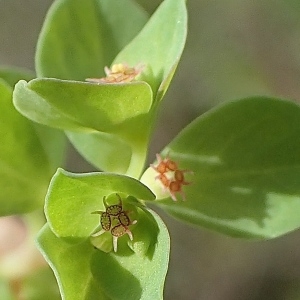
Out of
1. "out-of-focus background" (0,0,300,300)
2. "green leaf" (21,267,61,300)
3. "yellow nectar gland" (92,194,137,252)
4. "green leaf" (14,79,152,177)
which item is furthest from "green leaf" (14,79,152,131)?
"out-of-focus background" (0,0,300,300)

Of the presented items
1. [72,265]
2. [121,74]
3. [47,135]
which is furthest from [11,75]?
[72,265]

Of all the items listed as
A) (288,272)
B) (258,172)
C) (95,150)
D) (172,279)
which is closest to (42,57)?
(95,150)

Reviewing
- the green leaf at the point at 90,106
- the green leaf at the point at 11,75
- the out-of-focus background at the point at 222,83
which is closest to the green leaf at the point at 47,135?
the green leaf at the point at 11,75

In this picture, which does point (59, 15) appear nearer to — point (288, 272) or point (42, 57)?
point (42, 57)

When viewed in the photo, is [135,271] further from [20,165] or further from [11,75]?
[11,75]

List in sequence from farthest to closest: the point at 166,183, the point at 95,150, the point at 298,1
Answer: the point at 298,1
the point at 95,150
the point at 166,183

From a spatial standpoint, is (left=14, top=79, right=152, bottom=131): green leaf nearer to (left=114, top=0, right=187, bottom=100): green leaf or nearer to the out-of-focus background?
(left=114, top=0, right=187, bottom=100): green leaf
